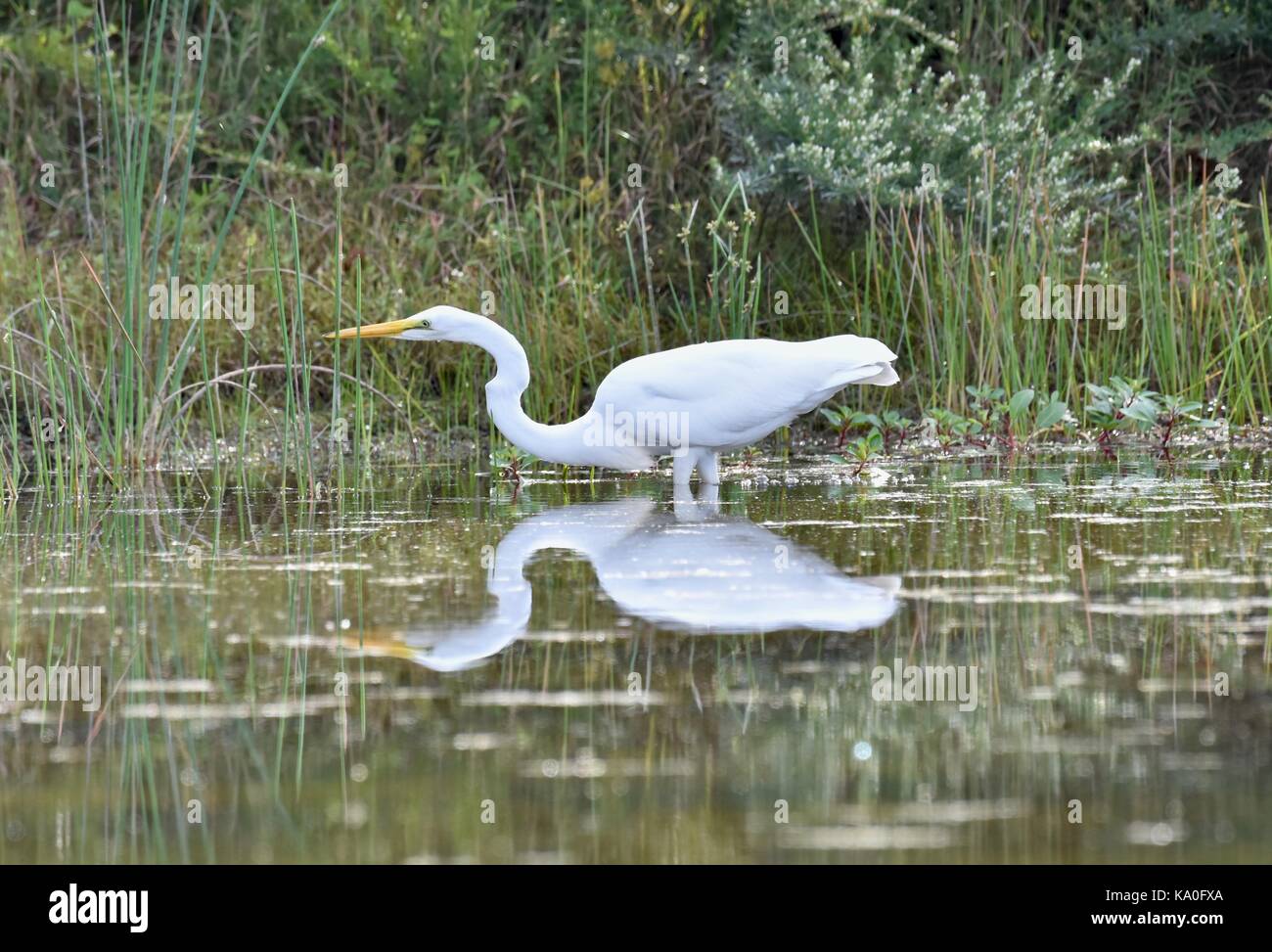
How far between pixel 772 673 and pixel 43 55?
26.5 ft

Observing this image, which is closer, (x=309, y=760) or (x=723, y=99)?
(x=309, y=760)

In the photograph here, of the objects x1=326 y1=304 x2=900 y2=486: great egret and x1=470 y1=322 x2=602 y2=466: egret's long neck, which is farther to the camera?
x1=470 y1=322 x2=602 y2=466: egret's long neck

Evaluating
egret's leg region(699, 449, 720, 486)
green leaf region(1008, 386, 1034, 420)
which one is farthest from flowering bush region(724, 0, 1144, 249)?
egret's leg region(699, 449, 720, 486)

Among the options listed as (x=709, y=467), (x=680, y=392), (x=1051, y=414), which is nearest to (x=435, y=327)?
(x=680, y=392)

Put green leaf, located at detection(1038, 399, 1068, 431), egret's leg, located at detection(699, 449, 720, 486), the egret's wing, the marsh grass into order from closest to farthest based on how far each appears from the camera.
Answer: the egret's wing, egret's leg, located at detection(699, 449, 720, 486), green leaf, located at detection(1038, 399, 1068, 431), the marsh grass

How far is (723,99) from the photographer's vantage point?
9273 millimetres

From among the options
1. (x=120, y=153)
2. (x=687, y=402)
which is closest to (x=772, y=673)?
(x=687, y=402)

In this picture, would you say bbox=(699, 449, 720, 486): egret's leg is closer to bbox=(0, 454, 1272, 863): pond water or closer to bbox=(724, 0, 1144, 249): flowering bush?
bbox=(0, 454, 1272, 863): pond water

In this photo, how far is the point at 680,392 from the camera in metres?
6.09

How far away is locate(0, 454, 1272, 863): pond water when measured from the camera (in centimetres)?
241

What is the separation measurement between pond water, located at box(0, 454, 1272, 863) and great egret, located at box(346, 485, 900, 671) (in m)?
0.02

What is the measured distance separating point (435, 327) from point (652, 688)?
3430 mm

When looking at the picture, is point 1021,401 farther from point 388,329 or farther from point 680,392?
point 388,329
